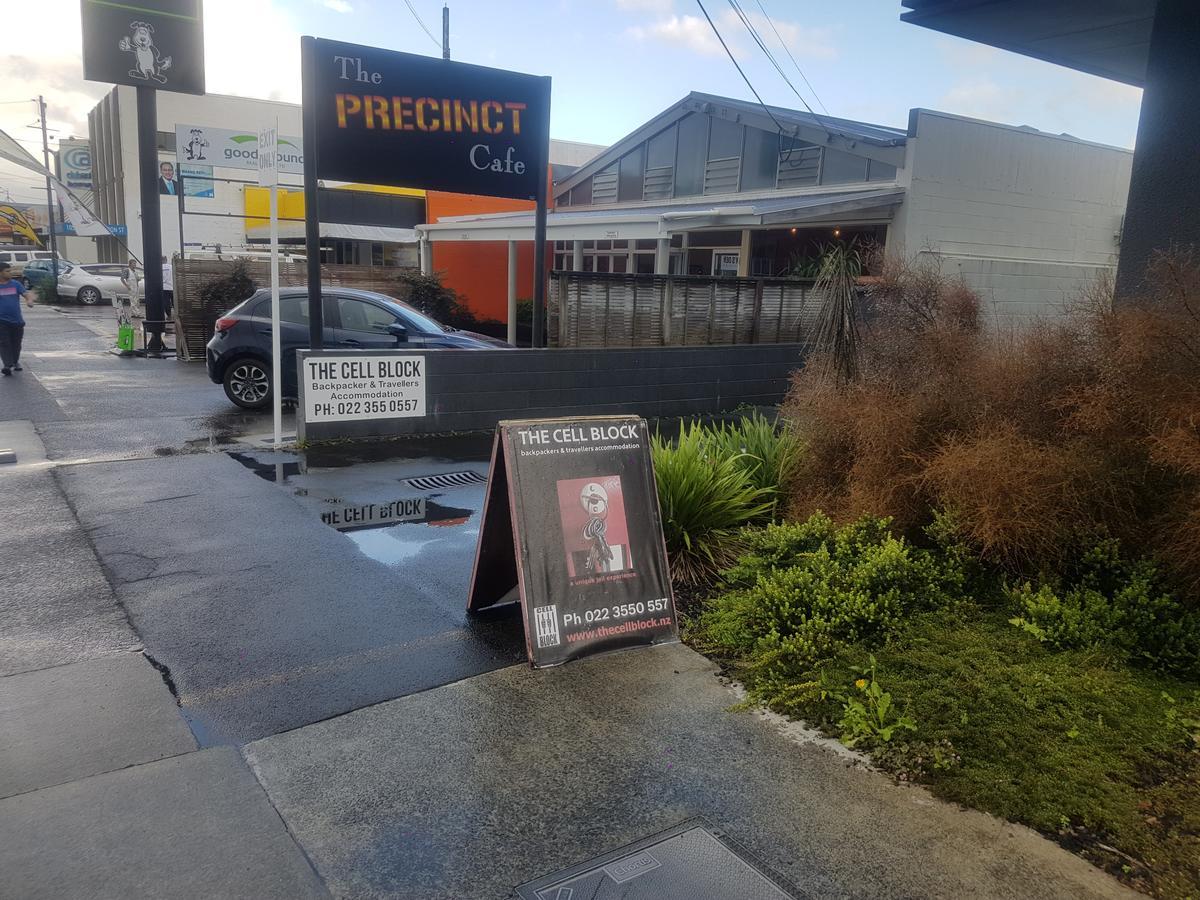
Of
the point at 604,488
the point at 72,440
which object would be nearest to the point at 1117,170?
the point at 604,488

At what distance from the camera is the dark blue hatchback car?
1145 centimetres

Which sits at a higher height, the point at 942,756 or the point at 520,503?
the point at 520,503

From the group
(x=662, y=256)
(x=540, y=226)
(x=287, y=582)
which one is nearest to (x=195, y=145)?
(x=662, y=256)

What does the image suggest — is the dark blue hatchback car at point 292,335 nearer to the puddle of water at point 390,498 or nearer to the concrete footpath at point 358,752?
the puddle of water at point 390,498

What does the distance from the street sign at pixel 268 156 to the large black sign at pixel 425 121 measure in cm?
79

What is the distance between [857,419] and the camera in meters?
5.79

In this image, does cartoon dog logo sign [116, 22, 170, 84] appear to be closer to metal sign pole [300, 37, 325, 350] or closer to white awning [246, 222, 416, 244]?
metal sign pole [300, 37, 325, 350]

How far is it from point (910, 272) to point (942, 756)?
4.62 m

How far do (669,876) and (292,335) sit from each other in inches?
388

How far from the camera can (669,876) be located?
3057mm

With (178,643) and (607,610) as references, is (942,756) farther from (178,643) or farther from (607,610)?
(178,643)

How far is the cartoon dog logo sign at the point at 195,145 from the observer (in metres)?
17.7

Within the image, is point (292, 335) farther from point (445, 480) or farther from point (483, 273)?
point (483, 273)

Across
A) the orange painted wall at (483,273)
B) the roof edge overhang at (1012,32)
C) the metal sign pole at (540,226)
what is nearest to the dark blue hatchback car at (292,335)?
the metal sign pole at (540,226)
